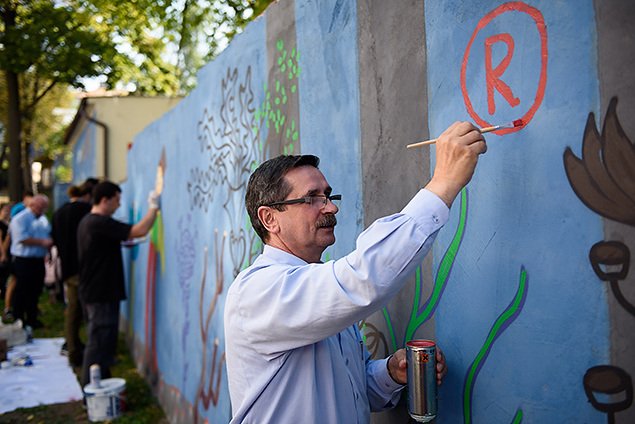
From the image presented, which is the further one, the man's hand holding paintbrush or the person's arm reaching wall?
the person's arm reaching wall

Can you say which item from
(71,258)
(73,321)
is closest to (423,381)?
(73,321)

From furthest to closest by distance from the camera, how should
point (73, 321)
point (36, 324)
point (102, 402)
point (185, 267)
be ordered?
point (36, 324) → point (73, 321) → point (102, 402) → point (185, 267)

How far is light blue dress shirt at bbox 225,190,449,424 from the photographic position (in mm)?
1529

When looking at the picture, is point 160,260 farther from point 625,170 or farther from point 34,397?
point 625,170

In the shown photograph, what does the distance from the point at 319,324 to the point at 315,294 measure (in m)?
0.08

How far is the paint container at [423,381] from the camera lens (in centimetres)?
180

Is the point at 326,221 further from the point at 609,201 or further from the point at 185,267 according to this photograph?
the point at 185,267

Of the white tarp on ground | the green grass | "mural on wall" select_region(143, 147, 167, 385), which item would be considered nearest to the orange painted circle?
"mural on wall" select_region(143, 147, 167, 385)

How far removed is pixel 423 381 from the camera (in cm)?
181

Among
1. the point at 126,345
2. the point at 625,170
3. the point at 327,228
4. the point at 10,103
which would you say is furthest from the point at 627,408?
the point at 10,103

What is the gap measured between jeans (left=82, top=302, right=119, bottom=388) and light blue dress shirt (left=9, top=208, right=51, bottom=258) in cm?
382

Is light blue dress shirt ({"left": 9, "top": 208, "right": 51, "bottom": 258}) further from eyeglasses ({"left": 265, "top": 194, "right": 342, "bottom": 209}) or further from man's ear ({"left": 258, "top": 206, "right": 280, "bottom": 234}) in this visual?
eyeglasses ({"left": 265, "top": 194, "right": 342, "bottom": 209})

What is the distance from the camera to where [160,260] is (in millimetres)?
6117

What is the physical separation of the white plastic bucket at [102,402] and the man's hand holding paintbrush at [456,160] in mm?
4709
